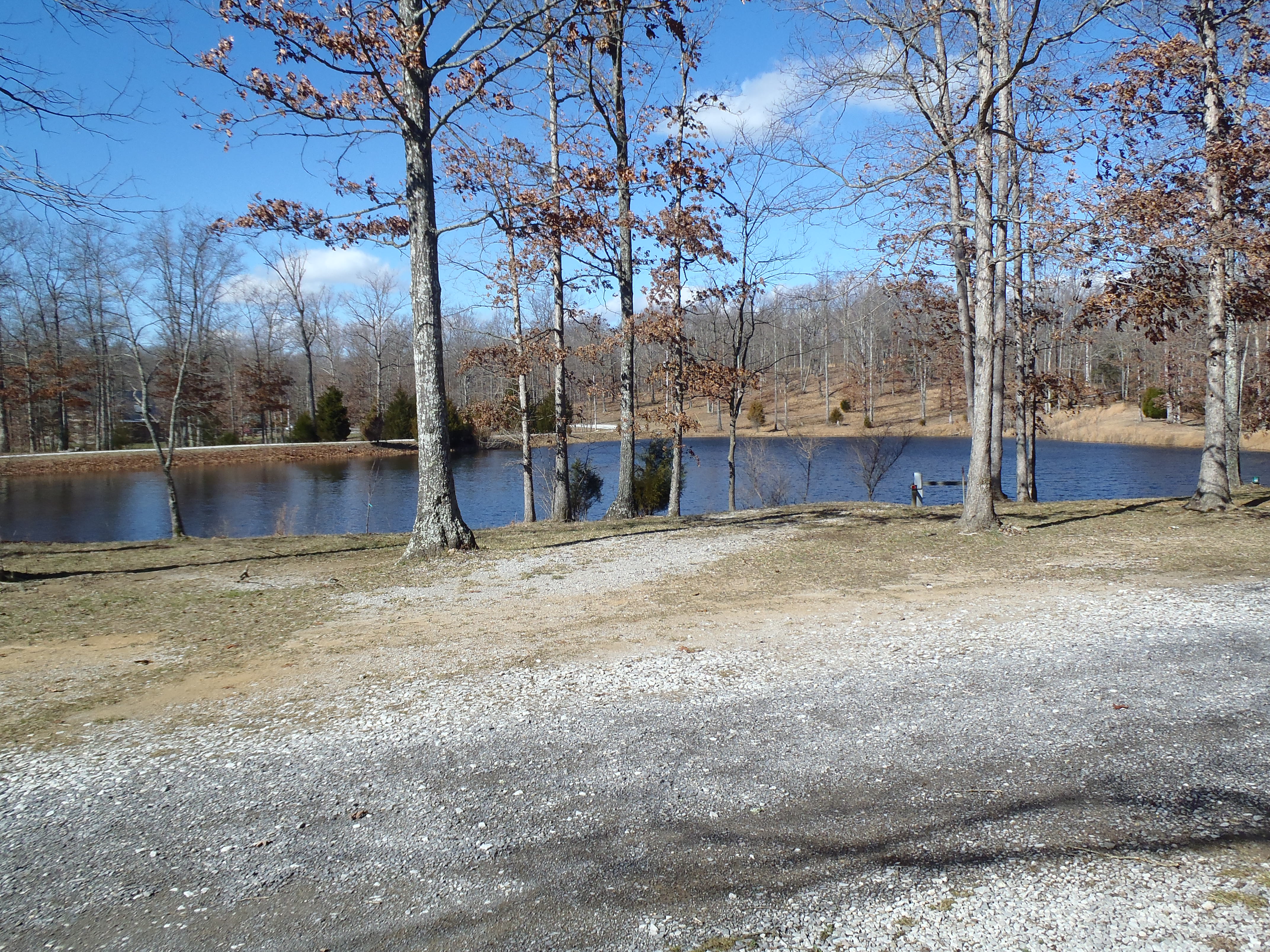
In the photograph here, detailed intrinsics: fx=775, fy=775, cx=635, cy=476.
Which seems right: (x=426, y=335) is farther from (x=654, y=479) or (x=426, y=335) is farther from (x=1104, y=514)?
(x=654, y=479)

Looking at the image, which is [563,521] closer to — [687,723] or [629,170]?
[629,170]

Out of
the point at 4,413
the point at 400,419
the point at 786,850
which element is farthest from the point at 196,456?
the point at 786,850

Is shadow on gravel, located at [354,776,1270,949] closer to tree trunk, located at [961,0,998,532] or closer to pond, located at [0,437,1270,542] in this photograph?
tree trunk, located at [961,0,998,532]

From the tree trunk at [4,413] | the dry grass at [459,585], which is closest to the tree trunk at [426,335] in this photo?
the dry grass at [459,585]

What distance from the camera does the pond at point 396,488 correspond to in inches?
889

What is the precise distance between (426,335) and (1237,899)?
30.1ft

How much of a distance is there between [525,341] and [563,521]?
3.62m

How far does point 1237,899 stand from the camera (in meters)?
2.61

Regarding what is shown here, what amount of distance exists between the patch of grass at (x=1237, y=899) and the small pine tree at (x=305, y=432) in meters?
47.4

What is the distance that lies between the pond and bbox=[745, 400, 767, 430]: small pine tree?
12.3 m

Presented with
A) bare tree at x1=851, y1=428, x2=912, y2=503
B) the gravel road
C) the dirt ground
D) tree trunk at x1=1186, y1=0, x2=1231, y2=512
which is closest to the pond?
the dirt ground

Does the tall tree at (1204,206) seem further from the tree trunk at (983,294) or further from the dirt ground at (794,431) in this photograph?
the dirt ground at (794,431)

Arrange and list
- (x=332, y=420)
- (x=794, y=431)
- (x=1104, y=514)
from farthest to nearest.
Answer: (x=794, y=431) → (x=332, y=420) → (x=1104, y=514)

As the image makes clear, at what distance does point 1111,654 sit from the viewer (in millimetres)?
5332
